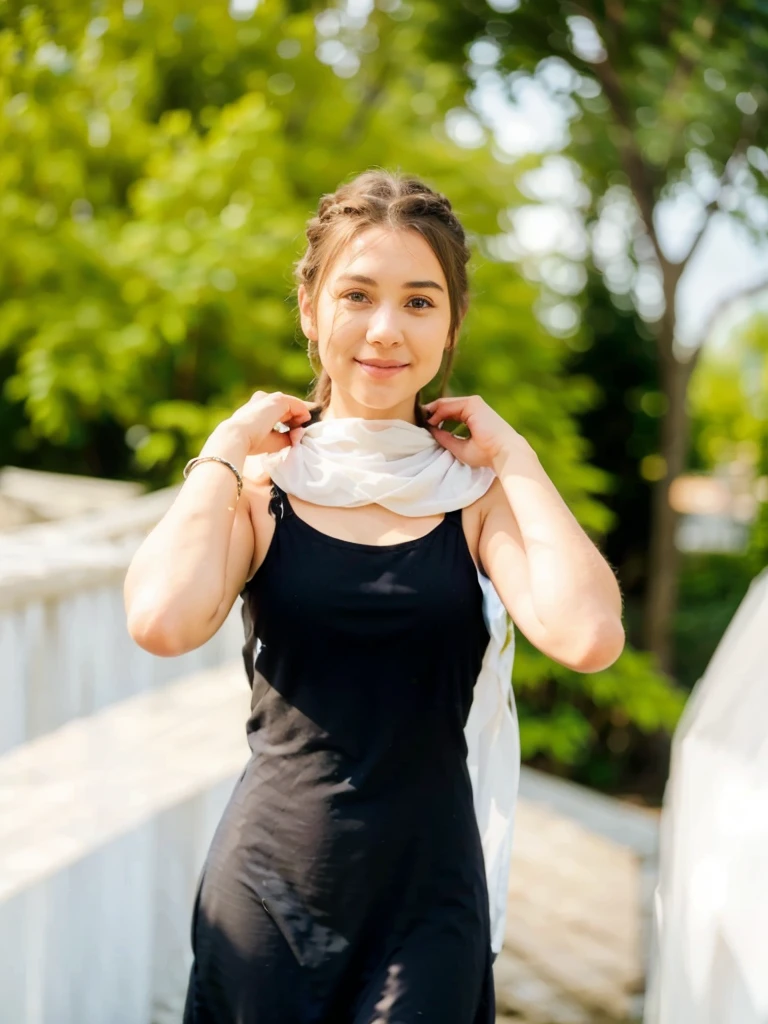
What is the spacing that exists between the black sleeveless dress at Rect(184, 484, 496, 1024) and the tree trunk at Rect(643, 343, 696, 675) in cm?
894

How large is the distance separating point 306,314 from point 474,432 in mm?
344

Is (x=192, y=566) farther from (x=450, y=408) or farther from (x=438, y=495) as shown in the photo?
(x=450, y=408)

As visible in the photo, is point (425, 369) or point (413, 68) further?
point (413, 68)

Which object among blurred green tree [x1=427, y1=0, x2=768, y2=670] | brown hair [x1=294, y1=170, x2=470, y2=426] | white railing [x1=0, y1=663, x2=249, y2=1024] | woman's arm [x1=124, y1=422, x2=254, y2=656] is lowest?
white railing [x1=0, y1=663, x2=249, y2=1024]

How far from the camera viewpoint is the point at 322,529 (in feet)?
5.06

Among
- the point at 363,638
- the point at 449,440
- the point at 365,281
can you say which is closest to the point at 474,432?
the point at 449,440

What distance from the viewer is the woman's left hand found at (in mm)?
1646

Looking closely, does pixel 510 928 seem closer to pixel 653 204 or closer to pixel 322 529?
pixel 322 529

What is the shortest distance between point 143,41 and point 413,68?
2751mm

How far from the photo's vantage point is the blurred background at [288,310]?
10.8 ft

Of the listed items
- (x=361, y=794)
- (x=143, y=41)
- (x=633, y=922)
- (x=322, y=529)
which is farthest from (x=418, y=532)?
(x=143, y=41)

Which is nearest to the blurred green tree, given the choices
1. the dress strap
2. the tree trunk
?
the tree trunk

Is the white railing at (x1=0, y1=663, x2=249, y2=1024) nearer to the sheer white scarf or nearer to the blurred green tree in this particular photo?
the sheer white scarf

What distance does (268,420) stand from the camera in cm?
165
